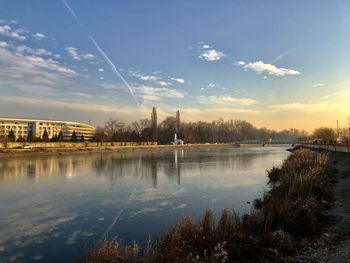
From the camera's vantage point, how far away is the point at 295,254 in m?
8.27

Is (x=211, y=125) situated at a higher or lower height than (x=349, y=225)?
higher

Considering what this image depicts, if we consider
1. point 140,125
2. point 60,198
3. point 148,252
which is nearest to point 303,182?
point 148,252

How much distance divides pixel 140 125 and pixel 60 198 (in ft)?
407

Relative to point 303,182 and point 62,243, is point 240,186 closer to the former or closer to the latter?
point 303,182

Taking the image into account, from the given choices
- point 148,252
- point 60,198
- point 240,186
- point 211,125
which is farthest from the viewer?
point 211,125

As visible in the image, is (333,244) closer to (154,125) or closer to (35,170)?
(35,170)

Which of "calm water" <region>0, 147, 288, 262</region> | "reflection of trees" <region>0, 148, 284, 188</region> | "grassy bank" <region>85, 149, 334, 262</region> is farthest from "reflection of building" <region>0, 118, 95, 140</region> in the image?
"grassy bank" <region>85, 149, 334, 262</region>

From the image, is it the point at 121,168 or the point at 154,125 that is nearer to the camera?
the point at 121,168

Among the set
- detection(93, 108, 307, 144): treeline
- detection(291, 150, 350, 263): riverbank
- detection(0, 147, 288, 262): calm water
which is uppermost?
detection(93, 108, 307, 144): treeline

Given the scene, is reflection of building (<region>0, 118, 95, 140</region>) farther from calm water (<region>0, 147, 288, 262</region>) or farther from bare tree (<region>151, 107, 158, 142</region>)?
calm water (<region>0, 147, 288, 262</region>)

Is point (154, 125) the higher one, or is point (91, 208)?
Result: point (154, 125)

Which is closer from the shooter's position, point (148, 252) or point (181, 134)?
point (148, 252)

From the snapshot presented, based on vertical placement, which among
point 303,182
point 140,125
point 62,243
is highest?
point 140,125

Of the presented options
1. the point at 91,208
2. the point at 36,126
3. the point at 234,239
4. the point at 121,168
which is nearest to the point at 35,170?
the point at 121,168
